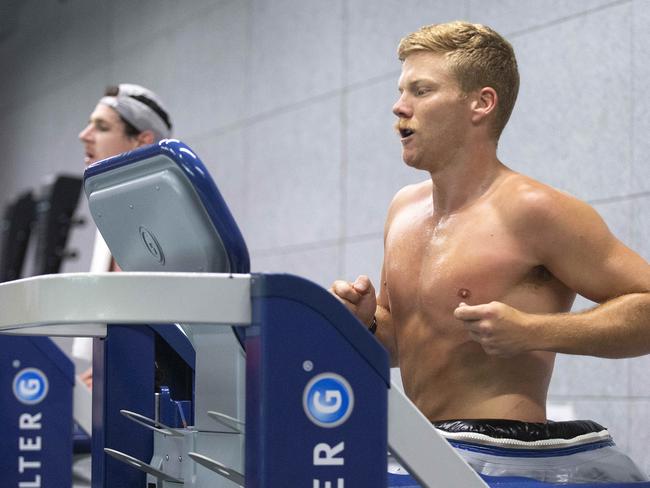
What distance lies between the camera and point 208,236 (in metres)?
1.39

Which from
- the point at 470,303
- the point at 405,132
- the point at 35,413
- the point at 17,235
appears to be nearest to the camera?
the point at 470,303

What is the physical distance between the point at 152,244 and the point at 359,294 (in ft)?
1.36

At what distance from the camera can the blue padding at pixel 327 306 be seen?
4.15ft

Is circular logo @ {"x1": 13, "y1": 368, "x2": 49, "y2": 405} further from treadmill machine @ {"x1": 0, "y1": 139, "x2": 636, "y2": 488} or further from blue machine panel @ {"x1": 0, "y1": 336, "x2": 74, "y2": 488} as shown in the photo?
treadmill machine @ {"x1": 0, "y1": 139, "x2": 636, "y2": 488}

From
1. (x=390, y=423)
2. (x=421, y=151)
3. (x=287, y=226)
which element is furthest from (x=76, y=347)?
(x=390, y=423)

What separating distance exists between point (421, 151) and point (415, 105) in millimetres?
84

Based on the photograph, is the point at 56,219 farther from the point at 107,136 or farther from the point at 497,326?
the point at 497,326

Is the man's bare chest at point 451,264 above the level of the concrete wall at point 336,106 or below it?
below

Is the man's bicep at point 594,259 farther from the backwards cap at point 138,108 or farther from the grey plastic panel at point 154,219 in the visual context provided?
the backwards cap at point 138,108

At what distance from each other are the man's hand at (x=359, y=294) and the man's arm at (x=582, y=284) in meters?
0.28

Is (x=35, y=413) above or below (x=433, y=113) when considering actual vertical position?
below

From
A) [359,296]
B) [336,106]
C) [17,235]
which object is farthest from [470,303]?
[17,235]

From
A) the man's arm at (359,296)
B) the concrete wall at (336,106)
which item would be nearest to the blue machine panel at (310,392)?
the man's arm at (359,296)

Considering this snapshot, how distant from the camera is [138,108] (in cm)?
325
